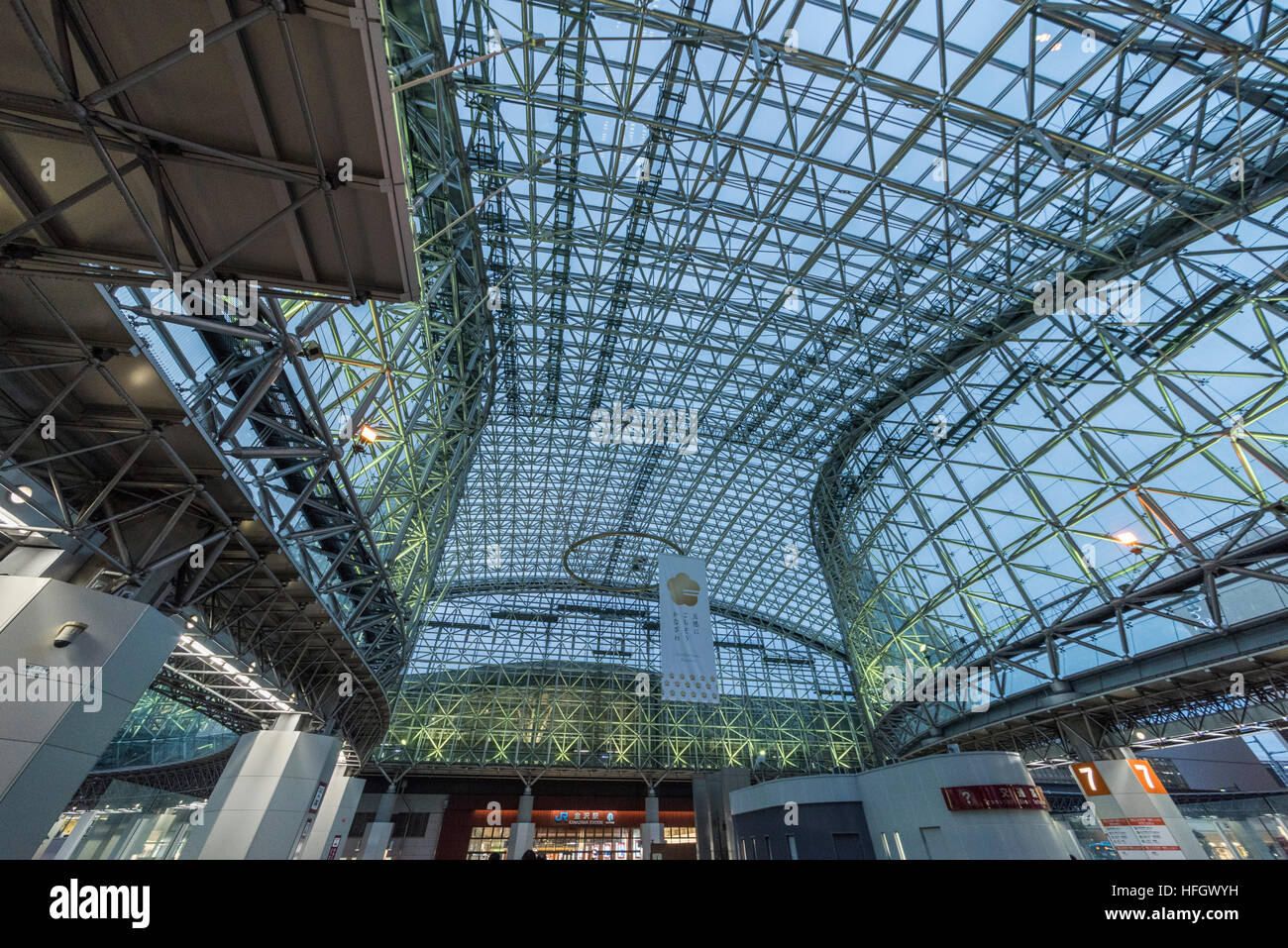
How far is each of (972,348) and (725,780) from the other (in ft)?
107

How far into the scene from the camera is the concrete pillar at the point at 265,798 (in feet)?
57.8

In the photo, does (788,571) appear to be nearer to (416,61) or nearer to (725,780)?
(725,780)

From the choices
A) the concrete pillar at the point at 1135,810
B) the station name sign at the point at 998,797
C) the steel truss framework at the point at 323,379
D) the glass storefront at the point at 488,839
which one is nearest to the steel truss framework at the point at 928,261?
the steel truss framework at the point at 323,379

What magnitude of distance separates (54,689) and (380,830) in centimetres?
3887

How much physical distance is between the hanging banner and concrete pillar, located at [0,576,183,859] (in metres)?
14.2

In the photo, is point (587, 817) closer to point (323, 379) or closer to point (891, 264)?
point (323, 379)

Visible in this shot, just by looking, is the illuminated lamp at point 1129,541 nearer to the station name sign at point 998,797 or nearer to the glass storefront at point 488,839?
the station name sign at point 998,797

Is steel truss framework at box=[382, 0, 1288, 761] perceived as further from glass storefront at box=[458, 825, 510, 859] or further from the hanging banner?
glass storefront at box=[458, 825, 510, 859]

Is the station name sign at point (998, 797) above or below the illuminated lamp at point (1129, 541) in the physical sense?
below

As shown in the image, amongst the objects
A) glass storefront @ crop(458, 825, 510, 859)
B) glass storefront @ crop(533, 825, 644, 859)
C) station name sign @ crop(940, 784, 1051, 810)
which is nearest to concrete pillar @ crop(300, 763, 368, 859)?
glass storefront @ crop(458, 825, 510, 859)

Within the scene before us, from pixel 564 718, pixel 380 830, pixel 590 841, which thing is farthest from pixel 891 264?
pixel 590 841

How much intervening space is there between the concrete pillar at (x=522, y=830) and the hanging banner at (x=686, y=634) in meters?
27.3

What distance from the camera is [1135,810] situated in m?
22.6

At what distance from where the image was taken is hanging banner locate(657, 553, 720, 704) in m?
20.2
